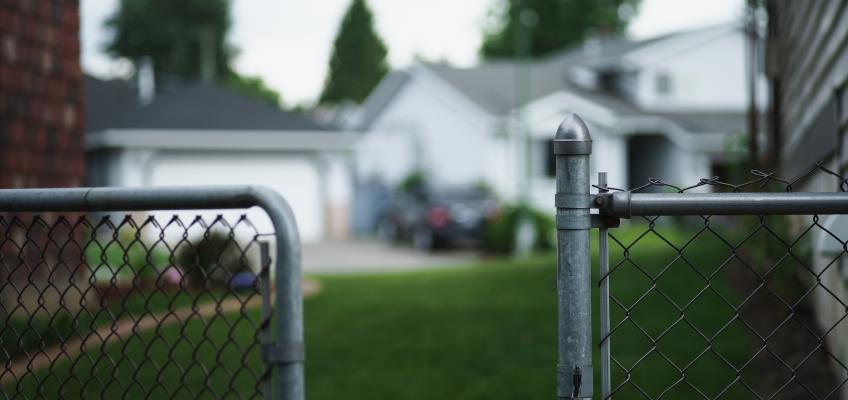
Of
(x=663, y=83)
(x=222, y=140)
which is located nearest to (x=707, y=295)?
(x=222, y=140)

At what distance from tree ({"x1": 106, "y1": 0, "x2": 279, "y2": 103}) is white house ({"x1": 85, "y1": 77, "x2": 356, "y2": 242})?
2751 centimetres

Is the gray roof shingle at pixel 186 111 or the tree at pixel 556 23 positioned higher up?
the tree at pixel 556 23

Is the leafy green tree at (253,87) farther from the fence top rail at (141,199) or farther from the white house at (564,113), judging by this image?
the fence top rail at (141,199)

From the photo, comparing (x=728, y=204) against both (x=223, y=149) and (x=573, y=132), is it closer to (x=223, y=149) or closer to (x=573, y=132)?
(x=573, y=132)

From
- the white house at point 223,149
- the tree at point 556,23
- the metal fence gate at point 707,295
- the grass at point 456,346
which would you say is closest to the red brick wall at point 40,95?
the grass at point 456,346

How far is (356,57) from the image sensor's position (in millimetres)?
55469

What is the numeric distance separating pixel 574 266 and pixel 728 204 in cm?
34

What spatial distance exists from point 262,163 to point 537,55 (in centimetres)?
3114

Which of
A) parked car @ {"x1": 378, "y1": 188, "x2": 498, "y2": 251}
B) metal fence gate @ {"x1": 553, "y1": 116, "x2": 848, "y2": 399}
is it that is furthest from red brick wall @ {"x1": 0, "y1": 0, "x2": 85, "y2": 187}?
parked car @ {"x1": 378, "y1": 188, "x2": 498, "y2": 251}

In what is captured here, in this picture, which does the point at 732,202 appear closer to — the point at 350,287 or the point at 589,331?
the point at 589,331

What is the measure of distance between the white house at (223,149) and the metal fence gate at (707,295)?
12.4 m

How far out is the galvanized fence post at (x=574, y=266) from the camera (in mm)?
1920

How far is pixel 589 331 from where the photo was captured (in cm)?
195

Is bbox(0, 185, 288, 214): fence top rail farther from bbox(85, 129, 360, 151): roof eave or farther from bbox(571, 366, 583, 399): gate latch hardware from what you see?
bbox(85, 129, 360, 151): roof eave
